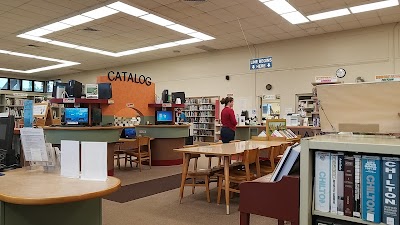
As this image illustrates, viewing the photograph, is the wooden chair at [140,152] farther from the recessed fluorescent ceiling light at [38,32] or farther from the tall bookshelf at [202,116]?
the tall bookshelf at [202,116]

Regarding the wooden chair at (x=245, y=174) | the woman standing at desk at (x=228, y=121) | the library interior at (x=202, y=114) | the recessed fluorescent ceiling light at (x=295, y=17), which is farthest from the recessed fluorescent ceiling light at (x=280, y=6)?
the wooden chair at (x=245, y=174)

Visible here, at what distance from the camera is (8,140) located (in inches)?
101

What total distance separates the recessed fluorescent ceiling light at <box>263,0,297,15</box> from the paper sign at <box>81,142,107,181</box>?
616 centimetres

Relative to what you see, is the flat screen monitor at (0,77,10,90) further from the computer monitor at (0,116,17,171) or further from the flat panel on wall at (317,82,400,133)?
the flat panel on wall at (317,82,400,133)

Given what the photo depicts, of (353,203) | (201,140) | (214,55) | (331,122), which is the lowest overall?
(201,140)

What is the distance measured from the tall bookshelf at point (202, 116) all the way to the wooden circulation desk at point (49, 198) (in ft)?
35.4

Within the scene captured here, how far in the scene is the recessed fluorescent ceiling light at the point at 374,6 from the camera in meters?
7.22

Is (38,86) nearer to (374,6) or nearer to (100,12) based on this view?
(100,12)

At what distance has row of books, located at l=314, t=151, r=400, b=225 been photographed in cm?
132

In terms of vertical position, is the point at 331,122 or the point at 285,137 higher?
the point at 331,122

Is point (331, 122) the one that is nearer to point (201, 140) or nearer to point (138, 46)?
point (138, 46)

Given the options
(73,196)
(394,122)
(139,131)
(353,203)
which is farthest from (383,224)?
(139,131)

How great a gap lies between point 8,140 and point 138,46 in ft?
30.3

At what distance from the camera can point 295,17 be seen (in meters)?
8.29
